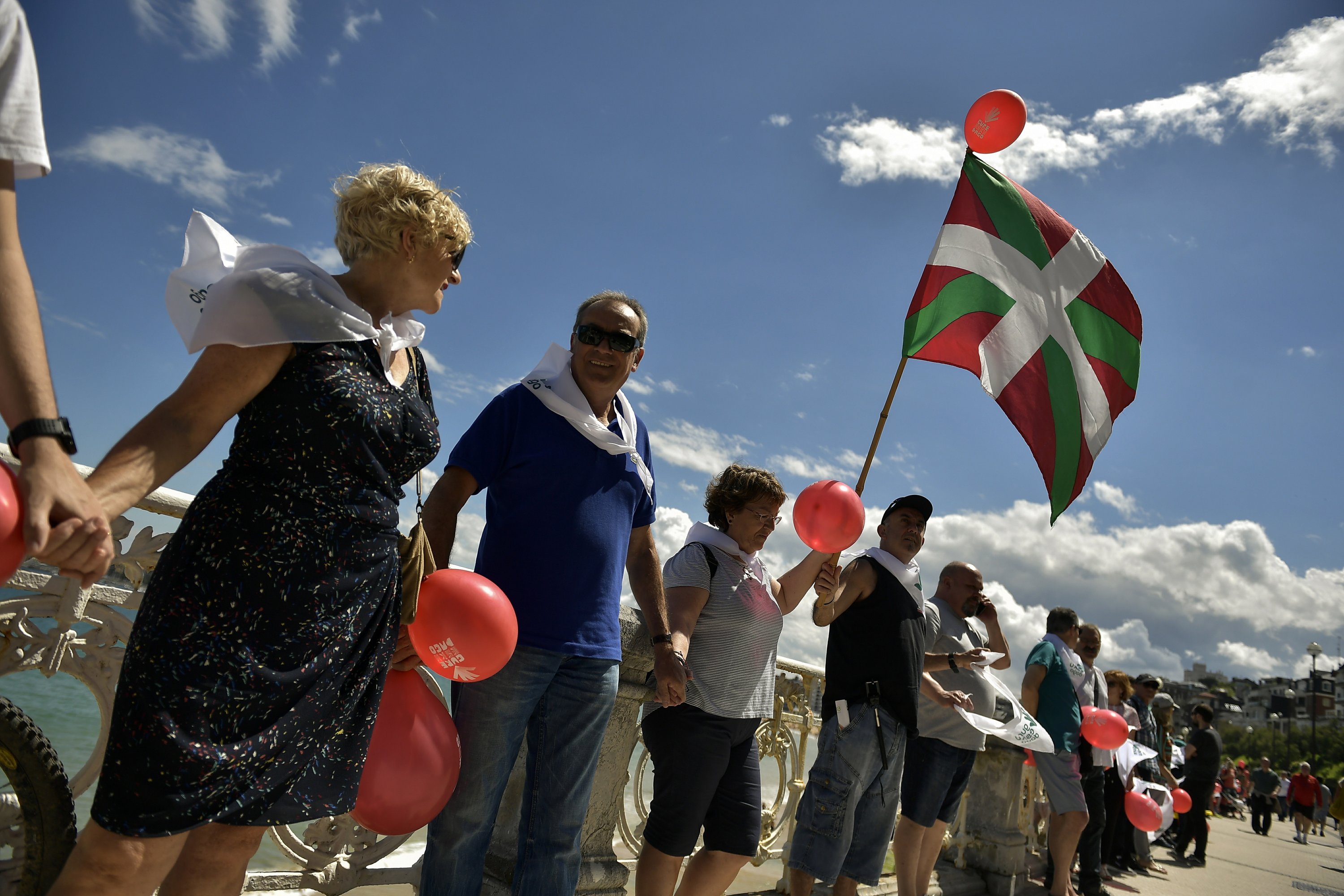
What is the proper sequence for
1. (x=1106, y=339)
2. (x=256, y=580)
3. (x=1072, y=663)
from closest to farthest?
(x=256, y=580) < (x=1106, y=339) < (x=1072, y=663)

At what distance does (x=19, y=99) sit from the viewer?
4.30 ft

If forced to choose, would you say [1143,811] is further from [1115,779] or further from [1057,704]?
[1057,704]

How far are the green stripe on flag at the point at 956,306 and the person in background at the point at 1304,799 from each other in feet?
64.6

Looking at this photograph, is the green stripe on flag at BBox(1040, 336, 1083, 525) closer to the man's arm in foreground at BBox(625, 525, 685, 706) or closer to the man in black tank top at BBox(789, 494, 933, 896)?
the man in black tank top at BBox(789, 494, 933, 896)

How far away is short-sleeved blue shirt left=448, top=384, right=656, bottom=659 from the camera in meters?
2.41

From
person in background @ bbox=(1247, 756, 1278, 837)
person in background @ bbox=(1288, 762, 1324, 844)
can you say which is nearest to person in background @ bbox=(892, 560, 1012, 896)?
person in background @ bbox=(1247, 756, 1278, 837)

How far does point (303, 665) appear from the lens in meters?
1.66

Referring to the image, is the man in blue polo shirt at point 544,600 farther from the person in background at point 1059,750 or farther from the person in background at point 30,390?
the person in background at point 1059,750

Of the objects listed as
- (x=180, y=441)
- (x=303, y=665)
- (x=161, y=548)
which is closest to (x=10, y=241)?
(x=180, y=441)

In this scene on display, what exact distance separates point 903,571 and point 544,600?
2.05 metres

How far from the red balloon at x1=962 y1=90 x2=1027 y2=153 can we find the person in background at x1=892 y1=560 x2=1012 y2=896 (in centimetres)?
242

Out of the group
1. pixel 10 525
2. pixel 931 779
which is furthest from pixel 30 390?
pixel 931 779

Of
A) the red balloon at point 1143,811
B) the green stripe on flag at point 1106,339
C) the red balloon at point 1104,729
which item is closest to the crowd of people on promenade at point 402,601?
the green stripe on flag at point 1106,339

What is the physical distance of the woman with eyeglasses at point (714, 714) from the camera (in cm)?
287
